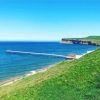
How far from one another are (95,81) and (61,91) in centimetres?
372

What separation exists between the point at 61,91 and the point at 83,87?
1.97 m

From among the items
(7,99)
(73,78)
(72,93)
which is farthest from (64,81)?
(7,99)

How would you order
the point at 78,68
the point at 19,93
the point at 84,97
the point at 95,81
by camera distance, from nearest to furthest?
the point at 84,97
the point at 19,93
the point at 95,81
the point at 78,68

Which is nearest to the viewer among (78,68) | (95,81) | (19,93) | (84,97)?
(84,97)

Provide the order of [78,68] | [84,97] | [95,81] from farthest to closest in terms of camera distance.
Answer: [78,68]
[95,81]
[84,97]

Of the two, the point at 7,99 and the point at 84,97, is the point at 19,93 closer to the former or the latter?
the point at 7,99

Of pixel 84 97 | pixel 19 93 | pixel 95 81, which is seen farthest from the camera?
pixel 95 81

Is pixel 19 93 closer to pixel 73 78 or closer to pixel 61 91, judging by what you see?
pixel 61 91

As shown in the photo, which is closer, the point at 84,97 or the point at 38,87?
the point at 84,97

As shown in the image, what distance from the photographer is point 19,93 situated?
24656 mm

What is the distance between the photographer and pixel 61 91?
949 inches

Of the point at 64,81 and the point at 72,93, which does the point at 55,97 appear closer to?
the point at 72,93

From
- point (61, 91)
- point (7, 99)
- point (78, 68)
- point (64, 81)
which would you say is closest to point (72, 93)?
point (61, 91)

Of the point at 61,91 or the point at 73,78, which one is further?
the point at 73,78
